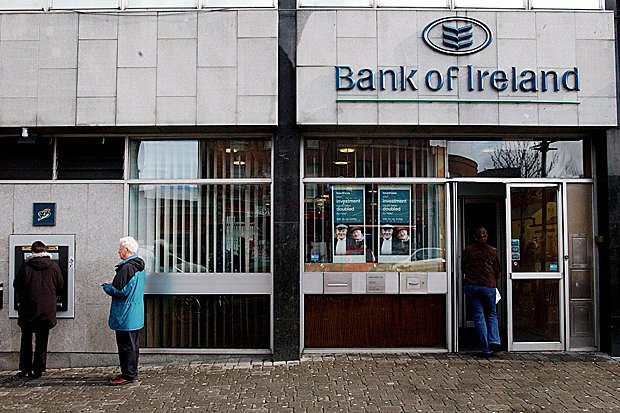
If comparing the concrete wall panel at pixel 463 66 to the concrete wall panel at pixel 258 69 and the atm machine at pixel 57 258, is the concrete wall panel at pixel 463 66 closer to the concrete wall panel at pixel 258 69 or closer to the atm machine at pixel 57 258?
the concrete wall panel at pixel 258 69

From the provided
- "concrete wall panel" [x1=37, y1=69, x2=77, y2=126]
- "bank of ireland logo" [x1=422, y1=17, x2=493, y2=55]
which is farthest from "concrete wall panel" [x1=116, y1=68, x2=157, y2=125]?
"bank of ireland logo" [x1=422, y1=17, x2=493, y2=55]

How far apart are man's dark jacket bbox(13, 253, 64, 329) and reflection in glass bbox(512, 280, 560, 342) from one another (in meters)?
6.36

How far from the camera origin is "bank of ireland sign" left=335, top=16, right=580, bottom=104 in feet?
27.1

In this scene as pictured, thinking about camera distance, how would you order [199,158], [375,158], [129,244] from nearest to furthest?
[129,244] < [199,158] < [375,158]

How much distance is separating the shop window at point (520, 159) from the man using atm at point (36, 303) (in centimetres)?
570

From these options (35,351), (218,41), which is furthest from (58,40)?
(35,351)

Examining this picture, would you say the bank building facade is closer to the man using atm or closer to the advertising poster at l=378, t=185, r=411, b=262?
the advertising poster at l=378, t=185, r=411, b=262

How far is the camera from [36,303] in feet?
24.9

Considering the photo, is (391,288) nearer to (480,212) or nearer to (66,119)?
(480,212)

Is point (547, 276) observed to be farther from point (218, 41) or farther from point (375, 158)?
point (218, 41)

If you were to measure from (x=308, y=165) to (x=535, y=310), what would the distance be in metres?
3.92

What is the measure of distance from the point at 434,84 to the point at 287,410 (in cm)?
471

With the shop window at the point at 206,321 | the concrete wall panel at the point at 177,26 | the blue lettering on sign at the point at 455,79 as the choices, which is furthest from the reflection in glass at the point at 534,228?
the concrete wall panel at the point at 177,26

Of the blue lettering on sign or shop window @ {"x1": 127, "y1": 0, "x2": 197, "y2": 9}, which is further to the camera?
shop window @ {"x1": 127, "y1": 0, "x2": 197, "y2": 9}
